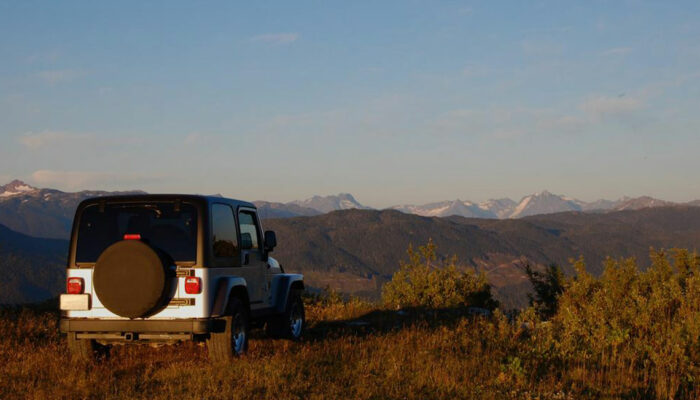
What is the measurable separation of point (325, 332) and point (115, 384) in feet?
18.2

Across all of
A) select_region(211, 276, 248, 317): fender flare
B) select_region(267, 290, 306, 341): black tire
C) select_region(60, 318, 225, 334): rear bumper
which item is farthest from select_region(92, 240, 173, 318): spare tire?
select_region(267, 290, 306, 341): black tire

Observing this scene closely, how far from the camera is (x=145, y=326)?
28.6ft

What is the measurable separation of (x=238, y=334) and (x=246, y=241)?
145cm

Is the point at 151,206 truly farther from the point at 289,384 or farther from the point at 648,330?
the point at 648,330

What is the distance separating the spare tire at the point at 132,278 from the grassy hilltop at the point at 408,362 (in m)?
0.91

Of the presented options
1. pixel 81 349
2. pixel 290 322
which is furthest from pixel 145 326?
pixel 290 322

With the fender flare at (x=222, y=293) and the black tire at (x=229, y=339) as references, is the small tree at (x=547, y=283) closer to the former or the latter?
the black tire at (x=229, y=339)

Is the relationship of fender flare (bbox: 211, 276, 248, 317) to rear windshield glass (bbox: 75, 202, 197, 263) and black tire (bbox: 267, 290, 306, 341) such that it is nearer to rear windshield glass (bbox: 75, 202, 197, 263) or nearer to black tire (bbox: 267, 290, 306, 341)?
rear windshield glass (bbox: 75, 202, 197, 263)

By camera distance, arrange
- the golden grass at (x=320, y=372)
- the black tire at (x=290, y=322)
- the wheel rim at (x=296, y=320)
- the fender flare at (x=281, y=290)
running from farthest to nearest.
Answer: the wheel rim at (x=296, y=320), the black tire at (x=290, y=322), the fender flare at (x=281, y=290), the golden grass at (x=320, y=372)

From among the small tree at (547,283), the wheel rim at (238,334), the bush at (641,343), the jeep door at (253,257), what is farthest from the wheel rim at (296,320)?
the small tree at (547,283)

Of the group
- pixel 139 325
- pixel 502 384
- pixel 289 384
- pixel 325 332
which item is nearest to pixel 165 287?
pixel 139 325

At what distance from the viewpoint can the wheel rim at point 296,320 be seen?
1188 centimetres

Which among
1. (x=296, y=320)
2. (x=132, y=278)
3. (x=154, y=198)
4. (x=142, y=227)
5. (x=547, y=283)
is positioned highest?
(x=154, y=198)

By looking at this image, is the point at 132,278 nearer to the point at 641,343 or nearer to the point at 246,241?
the point at 246,241
